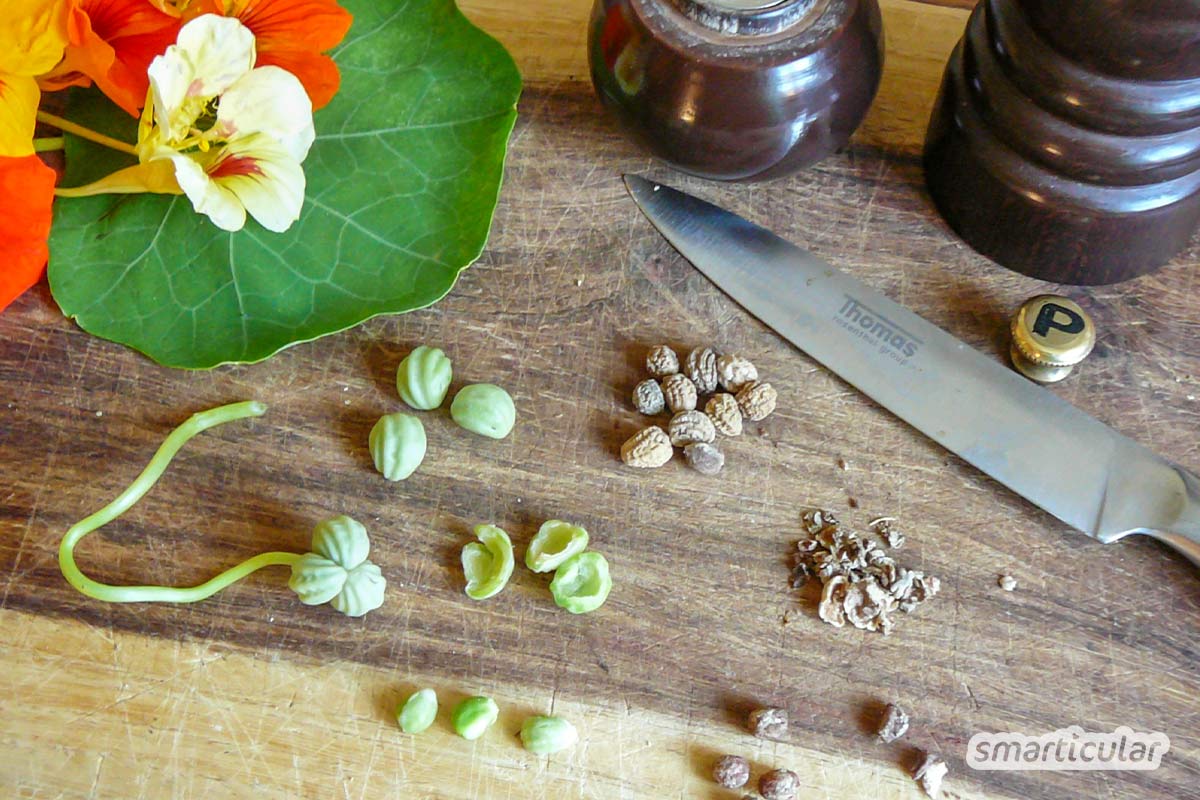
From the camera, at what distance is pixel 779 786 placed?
2.05 feet

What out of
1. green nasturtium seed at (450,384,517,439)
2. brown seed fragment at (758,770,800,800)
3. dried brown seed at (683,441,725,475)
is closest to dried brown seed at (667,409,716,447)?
dried brown seed at (683,441,725,475)

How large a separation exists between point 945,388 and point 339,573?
15.6 inches

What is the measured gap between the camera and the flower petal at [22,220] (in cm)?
66

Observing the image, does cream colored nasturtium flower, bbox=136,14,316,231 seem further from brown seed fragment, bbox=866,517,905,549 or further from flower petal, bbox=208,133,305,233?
brown seed fragment, bbox=866,517,905,549

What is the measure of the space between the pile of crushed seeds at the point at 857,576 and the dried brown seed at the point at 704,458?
7cm

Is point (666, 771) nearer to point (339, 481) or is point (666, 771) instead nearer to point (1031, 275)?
point (339, 481)

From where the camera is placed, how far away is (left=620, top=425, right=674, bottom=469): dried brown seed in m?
0.70

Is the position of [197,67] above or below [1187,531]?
above

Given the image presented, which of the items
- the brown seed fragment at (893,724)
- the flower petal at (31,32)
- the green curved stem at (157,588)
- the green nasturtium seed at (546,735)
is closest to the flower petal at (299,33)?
the flower petal at (31,32)

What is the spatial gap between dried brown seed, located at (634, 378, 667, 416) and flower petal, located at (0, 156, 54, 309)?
392 millimetres

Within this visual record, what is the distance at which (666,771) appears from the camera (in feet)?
2.10

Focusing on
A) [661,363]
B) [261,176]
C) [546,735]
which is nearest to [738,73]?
[661,363]

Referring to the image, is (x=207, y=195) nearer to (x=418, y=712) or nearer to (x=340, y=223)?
(x=340, y=223)

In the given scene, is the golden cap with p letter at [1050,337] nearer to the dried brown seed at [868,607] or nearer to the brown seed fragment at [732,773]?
the dried brown seed at [868,607]
